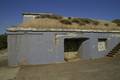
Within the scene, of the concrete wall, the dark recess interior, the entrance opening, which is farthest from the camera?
the dark recess interior

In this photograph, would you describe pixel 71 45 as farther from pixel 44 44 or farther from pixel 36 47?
pixel 36 47

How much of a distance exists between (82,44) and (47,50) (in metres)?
4.74

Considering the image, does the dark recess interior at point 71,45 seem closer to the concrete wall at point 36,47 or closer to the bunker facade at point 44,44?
the bunker facade at point 44,44

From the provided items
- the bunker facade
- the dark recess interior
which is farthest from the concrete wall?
the dark recess interior

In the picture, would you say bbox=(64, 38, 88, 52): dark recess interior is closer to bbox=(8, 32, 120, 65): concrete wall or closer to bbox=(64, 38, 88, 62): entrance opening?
bbox=(64, 38, 88, 62): entrance opening

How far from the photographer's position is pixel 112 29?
22641mm

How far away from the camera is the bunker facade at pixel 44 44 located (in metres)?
18.0

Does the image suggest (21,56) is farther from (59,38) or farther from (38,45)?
(59,38)

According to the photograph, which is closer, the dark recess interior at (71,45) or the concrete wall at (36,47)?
the concrete wall at (36,47)

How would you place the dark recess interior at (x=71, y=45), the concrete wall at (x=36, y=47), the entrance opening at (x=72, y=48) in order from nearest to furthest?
the concrete wall at (x=36, y=47) < the entrance opening at (x=72, y=48) < the dark recess interior at (x=71, y=45)

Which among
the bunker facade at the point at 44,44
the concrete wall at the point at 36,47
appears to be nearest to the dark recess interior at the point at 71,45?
the bunker facade at the point at 44,44

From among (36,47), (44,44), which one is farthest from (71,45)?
(36,47)

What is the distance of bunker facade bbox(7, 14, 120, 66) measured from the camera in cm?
1797

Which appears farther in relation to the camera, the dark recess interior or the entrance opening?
the dark recess interior
